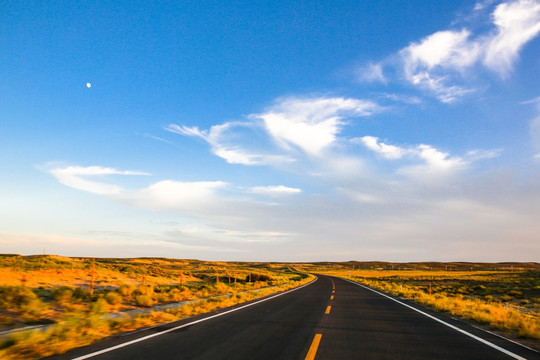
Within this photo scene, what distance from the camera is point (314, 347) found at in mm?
7027

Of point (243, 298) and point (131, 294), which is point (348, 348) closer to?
point (243, 298)

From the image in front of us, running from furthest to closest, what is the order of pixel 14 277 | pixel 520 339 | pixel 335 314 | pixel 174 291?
pixel 14 277 → pixel 174 291 → pixel 335 314 → pixel 520 339

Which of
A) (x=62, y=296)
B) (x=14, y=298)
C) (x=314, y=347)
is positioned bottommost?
(x=62, y=296)

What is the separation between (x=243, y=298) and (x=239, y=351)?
12.8m

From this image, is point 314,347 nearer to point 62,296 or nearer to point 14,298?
point 14,298

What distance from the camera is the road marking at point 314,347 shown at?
20.6ft

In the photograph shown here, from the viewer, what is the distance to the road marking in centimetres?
627

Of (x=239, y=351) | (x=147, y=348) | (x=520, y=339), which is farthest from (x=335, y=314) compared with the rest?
(x=147, y=348)

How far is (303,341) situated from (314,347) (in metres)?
0.67

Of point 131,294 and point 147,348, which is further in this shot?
point 131,294

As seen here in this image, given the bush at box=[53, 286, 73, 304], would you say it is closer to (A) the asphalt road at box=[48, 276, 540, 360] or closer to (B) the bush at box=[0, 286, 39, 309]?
(B) the bush at box=[0, 286, 39, 309]

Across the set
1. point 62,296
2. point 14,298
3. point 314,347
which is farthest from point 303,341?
point 62,296

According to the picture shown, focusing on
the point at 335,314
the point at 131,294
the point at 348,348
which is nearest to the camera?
the point at 348,348

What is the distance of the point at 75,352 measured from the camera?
6.58 m
